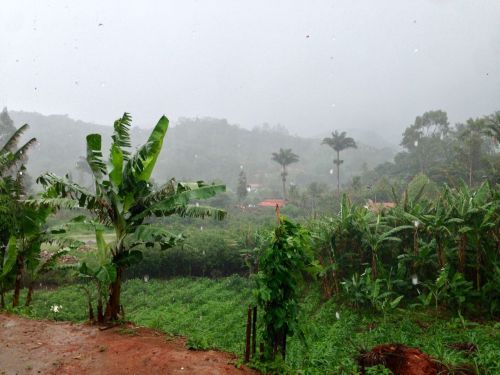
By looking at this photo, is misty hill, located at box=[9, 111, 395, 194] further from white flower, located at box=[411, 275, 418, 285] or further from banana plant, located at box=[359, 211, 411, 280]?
white flower, located at box=[411, 275, 418, 285]

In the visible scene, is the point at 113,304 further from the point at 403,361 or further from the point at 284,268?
the point at 403,361

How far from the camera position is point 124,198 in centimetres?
684

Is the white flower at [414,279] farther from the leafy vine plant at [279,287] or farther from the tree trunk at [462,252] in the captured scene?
the leafy vine plant at [279,287]

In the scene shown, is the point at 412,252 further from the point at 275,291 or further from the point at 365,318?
the point at 275,291

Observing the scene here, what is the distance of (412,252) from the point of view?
11.1 metres

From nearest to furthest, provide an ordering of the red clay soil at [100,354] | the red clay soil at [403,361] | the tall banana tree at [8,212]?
1. the red clay soil at [100,354]
2. the red clay soil at [403,361]
3. the tall banana tree at [8,212]

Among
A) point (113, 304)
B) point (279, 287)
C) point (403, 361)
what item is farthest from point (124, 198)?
point (403, 361)

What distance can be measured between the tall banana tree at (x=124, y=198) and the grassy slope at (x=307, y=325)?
1484 mm

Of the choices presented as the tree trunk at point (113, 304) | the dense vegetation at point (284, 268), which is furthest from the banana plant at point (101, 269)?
the tree trunk at point (113, 304)

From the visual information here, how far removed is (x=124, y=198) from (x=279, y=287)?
3.42 meters

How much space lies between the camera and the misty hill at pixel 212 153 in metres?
101

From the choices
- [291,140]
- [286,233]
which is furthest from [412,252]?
[291,140]

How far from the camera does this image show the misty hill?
331 ft

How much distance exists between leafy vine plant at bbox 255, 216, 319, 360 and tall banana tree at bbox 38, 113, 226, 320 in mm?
2298
